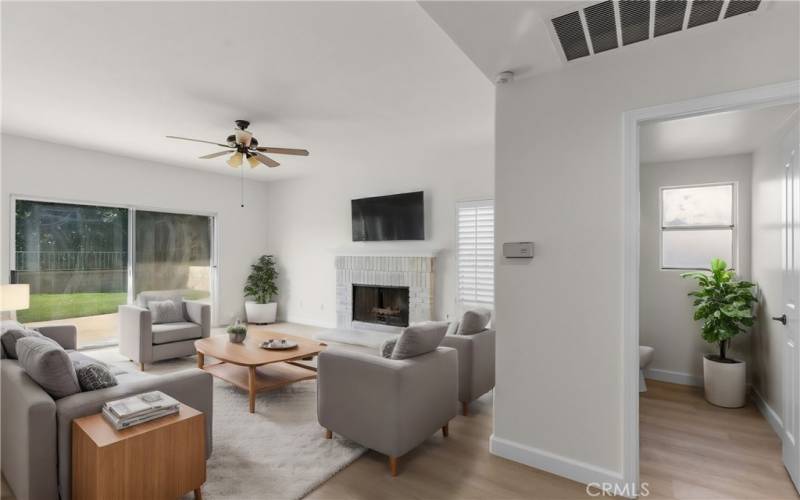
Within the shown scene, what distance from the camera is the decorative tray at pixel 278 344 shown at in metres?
3.92

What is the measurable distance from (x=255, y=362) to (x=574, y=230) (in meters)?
2.72

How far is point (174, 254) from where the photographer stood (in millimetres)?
6539

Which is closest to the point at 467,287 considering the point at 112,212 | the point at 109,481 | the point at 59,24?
the point at 109,481

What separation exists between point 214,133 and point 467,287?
3.63m

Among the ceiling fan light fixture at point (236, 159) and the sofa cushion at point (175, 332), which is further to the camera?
the sofa cushion at point (175, 332)

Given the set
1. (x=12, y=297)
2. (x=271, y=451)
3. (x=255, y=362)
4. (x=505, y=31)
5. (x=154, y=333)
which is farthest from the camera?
(x=154, y=333)

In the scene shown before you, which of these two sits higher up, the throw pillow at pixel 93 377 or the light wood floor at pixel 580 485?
the throw pillow at pixel 93 377

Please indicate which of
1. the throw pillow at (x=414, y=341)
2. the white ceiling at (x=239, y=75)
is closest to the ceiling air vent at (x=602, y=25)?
the white ceiling at (x=239, y=75)

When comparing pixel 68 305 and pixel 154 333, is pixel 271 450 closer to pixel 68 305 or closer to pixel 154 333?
pixel 154 333

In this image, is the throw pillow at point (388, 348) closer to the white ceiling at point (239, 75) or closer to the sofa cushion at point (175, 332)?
the white ceiling at point (239, 75)

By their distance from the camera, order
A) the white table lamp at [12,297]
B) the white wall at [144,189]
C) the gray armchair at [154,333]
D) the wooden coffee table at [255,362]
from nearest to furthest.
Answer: the wooden coffee table at [255,362] < the white table lamp at [12,297] < the gray armchair at [154,333] < the white wall at [144,189]

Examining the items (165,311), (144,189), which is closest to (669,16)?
(165,311)

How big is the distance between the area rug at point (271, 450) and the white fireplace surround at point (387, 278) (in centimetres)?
227

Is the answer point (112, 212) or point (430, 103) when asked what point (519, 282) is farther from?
point (112, 212)
